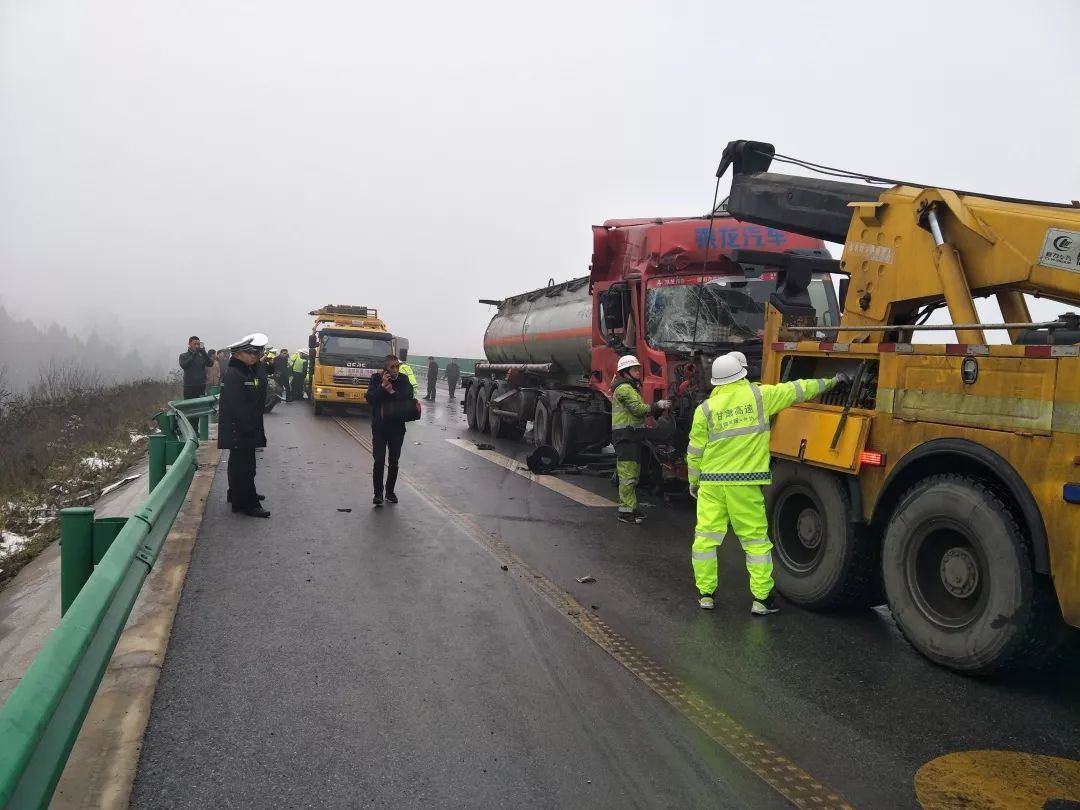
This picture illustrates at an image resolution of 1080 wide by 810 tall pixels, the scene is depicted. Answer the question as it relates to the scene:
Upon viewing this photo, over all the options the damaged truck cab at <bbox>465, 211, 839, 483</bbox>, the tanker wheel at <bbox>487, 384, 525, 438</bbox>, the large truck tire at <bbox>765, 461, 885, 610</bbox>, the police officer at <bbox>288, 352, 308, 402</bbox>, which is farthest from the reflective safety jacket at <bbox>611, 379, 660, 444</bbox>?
the police officer at <bbox>288, 352, 308, 402</bbox>

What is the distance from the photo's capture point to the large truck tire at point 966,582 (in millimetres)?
3805

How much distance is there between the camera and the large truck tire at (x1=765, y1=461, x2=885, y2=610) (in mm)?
5066

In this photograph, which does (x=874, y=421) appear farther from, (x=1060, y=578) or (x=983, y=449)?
(x=1060, y=578)

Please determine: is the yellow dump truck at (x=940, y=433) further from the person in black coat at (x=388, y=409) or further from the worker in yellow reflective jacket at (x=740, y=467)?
the person in black coat at (x=388, y=409)

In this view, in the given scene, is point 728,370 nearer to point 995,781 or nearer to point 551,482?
point 995,781

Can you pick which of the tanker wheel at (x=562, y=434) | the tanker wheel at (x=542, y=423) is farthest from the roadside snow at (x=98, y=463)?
the tanker wheel at (x=562, y=434)

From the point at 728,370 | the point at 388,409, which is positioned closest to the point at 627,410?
the point at 388,409

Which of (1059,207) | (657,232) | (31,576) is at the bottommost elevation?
(31,576)

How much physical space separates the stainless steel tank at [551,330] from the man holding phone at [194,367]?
235 inches

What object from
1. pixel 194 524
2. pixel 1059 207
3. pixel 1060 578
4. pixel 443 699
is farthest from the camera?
pixel 194 524

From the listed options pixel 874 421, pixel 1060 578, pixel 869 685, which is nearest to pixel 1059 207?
pixel 874 421

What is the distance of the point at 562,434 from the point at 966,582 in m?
7.70

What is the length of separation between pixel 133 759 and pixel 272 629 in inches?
63.3

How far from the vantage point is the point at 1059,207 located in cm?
460
